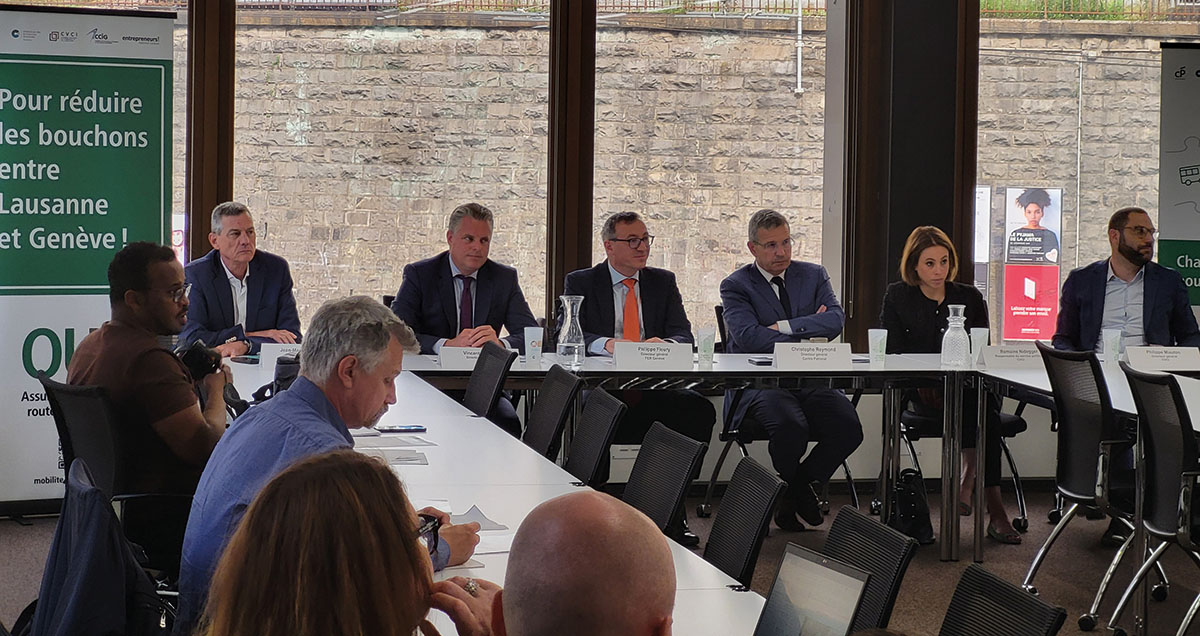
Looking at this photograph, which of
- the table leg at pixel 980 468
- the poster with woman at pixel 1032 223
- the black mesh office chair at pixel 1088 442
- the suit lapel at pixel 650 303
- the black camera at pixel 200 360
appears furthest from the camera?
the poster with woman at pixel 1032 223

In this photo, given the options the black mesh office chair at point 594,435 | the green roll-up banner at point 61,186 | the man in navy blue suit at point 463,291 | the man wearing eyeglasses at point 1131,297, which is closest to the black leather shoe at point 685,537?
the man in navy blue suit at point 463,291

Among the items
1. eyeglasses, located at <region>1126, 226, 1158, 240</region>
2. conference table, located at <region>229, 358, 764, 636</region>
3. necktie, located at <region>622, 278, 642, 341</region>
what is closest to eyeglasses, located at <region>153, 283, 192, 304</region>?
conference table, located at <region>229, 358, 764, 636</region>

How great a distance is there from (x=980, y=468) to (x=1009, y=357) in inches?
23.8

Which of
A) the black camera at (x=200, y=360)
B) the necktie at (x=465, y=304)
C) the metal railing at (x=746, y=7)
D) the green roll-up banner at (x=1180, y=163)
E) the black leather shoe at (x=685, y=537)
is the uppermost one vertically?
the metal railing at (x=746, y=7)

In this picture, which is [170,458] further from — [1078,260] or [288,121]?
[1078,260]

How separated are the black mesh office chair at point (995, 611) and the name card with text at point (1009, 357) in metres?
3.93

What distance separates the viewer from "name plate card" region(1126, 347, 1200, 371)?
5.49 meters

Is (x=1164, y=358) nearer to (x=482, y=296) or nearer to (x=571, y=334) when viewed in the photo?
(x=571, y=334)

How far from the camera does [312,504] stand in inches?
54.5

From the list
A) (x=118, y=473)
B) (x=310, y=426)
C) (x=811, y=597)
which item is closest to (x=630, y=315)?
(x=118, y=473)

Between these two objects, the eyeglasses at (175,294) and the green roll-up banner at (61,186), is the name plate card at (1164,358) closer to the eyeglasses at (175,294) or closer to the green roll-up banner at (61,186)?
the eyeglasses at (175,294)

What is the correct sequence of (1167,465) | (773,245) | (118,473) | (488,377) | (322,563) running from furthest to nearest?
(773,245) → (488,377) → (1167,465) → (118,473) → (322,563)

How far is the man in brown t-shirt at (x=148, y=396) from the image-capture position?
3.53 m

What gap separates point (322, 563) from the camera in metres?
1.35
